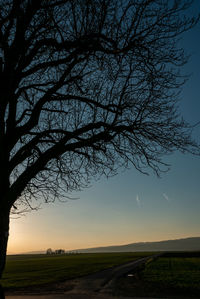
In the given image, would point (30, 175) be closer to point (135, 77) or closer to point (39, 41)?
point (39, 41)

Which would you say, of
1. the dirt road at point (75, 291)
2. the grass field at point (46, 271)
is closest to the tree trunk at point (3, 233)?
the dirt road at point (75, 291)

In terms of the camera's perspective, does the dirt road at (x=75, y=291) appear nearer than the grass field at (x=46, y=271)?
Yes

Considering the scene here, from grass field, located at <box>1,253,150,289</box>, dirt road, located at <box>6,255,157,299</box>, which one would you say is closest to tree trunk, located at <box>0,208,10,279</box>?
dirt road, located at <box>6,255,157,299</box>

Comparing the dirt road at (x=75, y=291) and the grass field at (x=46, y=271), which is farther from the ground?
the grass field at (x=46, y=271)

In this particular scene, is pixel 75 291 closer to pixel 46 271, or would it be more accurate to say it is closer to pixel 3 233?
pixel 3 233

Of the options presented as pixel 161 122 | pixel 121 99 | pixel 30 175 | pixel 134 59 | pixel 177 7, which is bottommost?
pixel 30 175

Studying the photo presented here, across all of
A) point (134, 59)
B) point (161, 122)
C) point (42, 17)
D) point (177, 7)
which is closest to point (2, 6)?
point (42, 17)

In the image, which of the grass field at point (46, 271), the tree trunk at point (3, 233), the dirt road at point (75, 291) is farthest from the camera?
the grass field at point (46, 271)

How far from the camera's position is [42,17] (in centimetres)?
716

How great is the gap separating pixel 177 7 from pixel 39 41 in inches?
137

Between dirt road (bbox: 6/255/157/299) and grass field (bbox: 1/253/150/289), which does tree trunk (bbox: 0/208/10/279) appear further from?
grass field (bbox: 1/253/150/289)

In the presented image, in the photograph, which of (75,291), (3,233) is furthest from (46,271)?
(3,233)

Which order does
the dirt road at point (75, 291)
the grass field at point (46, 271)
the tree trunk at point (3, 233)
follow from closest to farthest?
the tree trunk at point (3, 233) → the dirt road at point (75, 291) → the grass field at point (46, 271)

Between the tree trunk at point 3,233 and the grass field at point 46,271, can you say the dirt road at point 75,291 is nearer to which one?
the grass field at point 46,271
